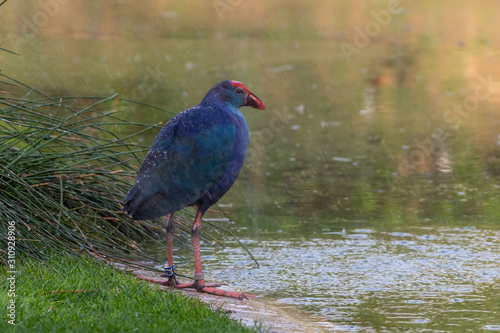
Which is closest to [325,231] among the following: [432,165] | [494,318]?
[494,318]

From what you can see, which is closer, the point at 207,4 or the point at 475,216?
the point at 475,216

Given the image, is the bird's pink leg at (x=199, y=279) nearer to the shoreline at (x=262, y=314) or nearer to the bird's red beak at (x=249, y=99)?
the shoreline at (x=262, y=314)

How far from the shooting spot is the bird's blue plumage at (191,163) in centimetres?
505

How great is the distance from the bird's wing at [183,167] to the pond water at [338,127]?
851 mm

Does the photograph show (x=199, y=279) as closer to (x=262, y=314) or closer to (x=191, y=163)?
(x=262, y=314)

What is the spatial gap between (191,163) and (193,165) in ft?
0.06

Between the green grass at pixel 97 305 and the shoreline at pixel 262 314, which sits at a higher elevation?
the green grass at pixel 97 305

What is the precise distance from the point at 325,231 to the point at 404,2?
20168 mm

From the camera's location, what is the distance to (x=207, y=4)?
83.1 feet

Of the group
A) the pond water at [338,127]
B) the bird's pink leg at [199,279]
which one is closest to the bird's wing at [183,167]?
the bird's pink leg at [199,279]

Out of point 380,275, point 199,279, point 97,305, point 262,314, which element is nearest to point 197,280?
point 199,279

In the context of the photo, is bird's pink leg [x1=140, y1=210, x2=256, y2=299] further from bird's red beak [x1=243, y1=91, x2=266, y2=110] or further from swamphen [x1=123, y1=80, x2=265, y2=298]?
bird's red beak [x1=243, y1=91, x2=266, y2=110]

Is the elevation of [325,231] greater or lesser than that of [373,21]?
lesser

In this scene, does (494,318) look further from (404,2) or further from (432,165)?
(404,2)
